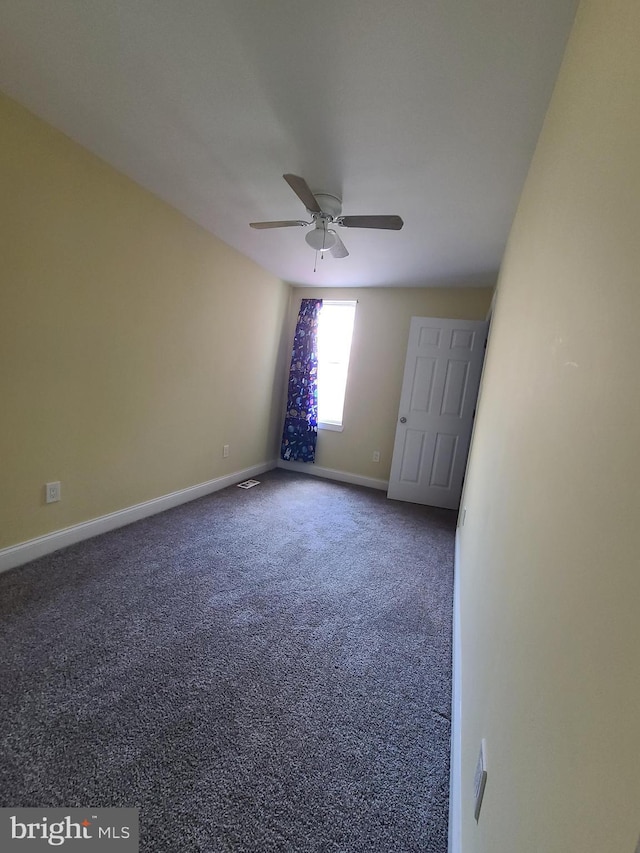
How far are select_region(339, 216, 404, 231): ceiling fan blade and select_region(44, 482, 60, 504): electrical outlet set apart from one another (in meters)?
2.31

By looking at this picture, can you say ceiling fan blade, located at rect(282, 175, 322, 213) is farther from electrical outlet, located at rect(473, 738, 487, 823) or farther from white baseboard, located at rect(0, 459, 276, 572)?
white baseboard, located at rect(0, 459, 276, 572)

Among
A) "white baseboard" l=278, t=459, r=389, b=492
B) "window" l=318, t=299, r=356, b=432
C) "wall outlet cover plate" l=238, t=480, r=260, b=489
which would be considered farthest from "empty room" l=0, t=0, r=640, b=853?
"window" l=318, t=299, r=356, b=432

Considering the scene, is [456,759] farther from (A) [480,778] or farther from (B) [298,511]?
(B) [298,511]

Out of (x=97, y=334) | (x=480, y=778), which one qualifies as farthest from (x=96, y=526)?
(x=480, y=778)

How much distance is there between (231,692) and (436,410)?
10.1 ft

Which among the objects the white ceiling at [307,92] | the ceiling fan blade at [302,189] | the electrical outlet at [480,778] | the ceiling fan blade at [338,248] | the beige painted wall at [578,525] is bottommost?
the electrical outlet at [480,778]

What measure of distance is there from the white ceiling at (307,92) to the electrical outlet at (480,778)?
1.99 meters

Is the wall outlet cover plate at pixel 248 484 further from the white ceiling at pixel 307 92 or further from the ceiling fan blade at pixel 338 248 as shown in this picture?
the white ceiling at pixel 307 92

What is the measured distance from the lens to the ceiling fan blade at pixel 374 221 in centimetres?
191

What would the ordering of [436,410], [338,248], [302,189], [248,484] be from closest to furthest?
[302,189] < [338,248] < [436,410] < [248,484]

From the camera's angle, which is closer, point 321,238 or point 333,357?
point 321,238

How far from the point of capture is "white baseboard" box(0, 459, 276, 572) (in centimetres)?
196

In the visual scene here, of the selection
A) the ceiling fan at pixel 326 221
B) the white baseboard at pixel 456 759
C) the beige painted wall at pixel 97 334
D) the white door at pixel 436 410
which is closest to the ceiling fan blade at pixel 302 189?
the ceiling fan at pixel 326 221

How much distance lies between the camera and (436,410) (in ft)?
12.2
